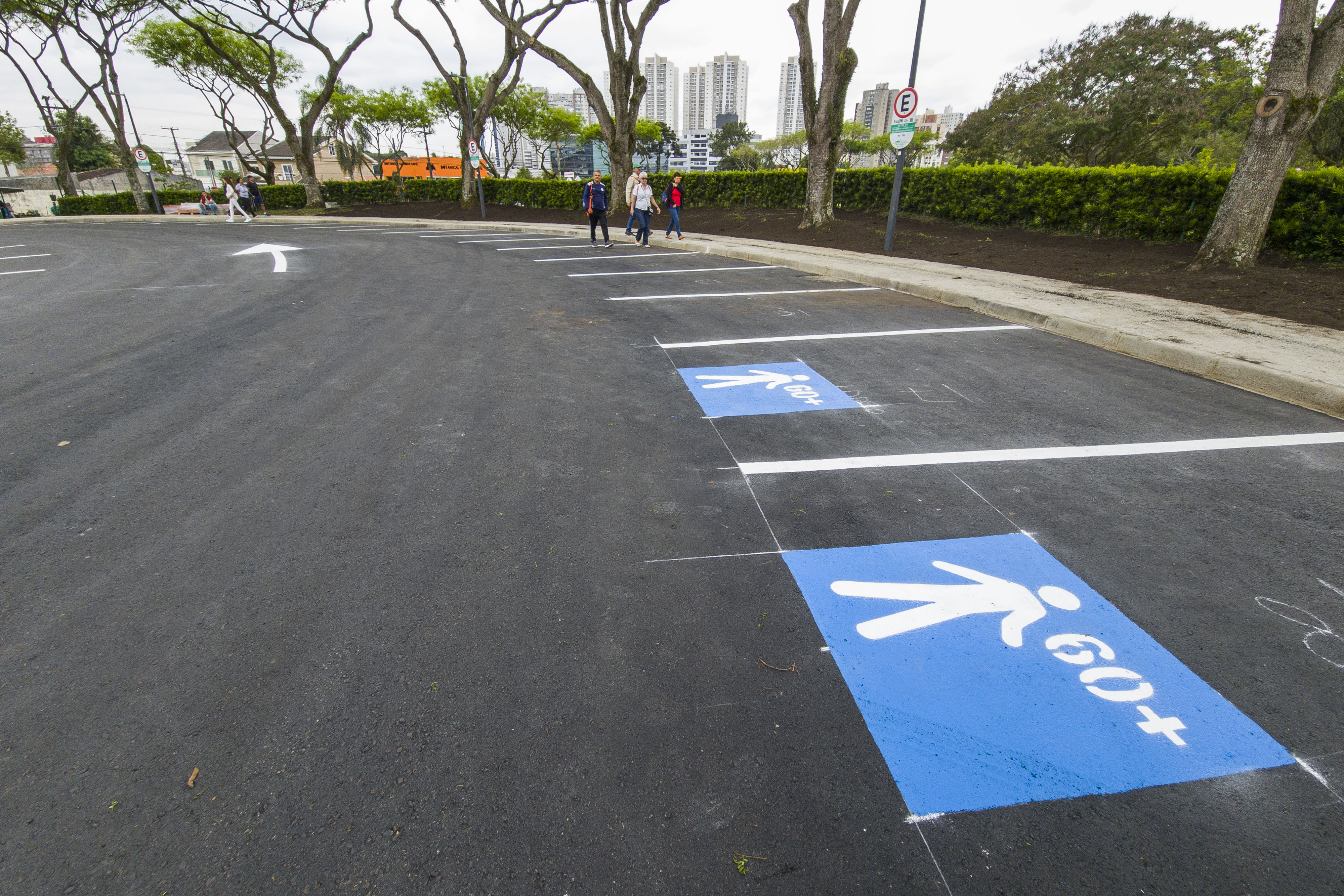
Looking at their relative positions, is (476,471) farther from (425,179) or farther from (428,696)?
(425,179)

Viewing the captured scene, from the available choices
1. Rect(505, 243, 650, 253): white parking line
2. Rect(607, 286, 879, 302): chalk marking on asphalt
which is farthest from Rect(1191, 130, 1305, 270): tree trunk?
Rect(505, 243, 650, 253): white parking line

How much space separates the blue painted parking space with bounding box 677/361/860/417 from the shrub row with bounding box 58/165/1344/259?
9.94 meters

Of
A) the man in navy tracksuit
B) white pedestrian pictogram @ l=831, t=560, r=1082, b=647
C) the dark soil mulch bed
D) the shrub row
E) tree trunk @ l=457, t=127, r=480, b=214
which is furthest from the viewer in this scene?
tree trunk @ l=457, t=127, r=480, b=214

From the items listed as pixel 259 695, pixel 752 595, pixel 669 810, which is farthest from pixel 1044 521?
pixel 259 695

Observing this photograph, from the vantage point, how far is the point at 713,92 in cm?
17450

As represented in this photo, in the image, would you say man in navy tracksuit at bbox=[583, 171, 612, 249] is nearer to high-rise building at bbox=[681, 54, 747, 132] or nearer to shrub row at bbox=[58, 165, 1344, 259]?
shrub row at bbox=[58, 165, 1344, 259]

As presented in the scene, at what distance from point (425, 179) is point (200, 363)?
33.3 metres

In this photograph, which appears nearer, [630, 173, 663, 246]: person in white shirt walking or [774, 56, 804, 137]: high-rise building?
[630, 173, 663, 246]: person in white shirt walking

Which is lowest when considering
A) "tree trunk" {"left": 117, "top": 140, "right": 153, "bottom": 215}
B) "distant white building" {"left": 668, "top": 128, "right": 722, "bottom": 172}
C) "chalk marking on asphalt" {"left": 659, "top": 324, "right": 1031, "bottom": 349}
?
"chalk marking on asphalt" {"left": 659, "top": 324, "right": 1031, "bottom": 349}

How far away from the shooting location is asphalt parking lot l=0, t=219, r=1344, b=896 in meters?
1.80

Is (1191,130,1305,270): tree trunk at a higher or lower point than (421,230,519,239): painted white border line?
higher

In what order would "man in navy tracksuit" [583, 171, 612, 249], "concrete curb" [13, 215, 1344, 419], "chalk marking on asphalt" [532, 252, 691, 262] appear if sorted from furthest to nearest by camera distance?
"man in navy tracksuit" [583, 171, 612, 249] → "chalk marking on asphalt" [532, 252, 691, 262] → "concrete curb" [13, 215, 1344, 419]

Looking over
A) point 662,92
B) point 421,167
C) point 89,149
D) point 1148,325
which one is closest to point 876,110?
point 662,92

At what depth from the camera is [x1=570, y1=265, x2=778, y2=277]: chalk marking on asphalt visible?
11.7m
